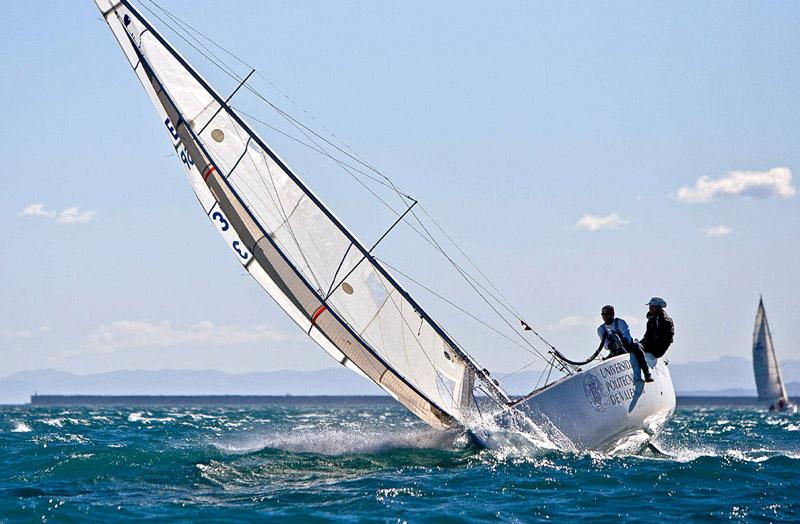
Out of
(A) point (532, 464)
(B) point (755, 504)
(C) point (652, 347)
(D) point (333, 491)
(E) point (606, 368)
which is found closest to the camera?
(B) point (755, 504)

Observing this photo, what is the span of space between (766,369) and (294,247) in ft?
175

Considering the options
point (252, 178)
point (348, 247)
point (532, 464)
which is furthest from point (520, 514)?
point (252, 178)

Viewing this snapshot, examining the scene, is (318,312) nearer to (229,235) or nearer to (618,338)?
(229,235)

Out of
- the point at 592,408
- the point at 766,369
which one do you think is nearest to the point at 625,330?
the point at 592,408

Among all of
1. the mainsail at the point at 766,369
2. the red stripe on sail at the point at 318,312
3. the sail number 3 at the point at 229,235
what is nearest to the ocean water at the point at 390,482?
the red stripe on sail at the point at 318,312

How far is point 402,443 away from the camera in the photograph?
1914 centimetres

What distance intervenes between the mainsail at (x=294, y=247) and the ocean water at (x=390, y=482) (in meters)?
1.54

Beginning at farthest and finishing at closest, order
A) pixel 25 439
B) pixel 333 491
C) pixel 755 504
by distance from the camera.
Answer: pixel 25 439 → pixel 333 491 → pixel 755 504

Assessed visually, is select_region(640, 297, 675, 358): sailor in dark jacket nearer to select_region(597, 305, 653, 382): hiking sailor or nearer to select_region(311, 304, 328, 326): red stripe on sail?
select_region(597, 305, 653, 382): hiking sailor

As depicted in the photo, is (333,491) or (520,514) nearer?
(520,514)

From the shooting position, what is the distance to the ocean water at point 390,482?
480 inches

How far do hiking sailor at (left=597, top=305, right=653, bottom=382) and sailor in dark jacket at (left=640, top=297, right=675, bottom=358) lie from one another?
1.35 ft

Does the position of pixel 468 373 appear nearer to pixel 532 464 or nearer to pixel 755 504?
pixel 532 464

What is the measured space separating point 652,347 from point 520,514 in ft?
22.8
